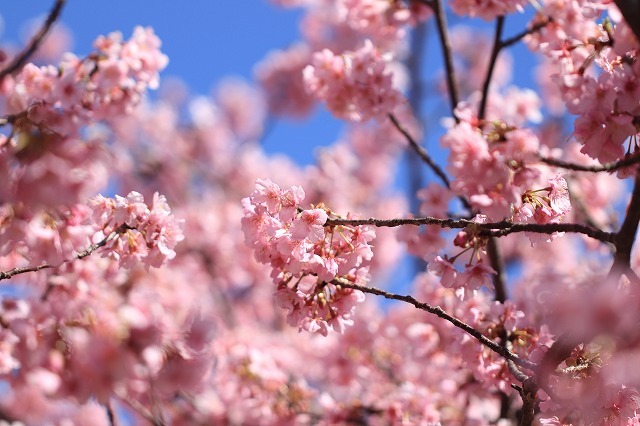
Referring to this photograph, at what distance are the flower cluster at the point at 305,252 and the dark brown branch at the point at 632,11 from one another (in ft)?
3.47

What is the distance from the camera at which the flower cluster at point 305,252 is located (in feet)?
7.20

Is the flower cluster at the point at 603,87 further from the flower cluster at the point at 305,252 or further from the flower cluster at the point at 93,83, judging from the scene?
the flower cluster at the point at 93,83

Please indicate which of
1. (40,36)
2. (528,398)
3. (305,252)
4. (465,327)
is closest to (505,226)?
(465,327)

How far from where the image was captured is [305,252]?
219 cm

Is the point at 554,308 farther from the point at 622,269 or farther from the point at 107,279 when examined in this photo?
the point at 107,279

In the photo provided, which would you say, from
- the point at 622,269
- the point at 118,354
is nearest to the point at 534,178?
the point at 622,269

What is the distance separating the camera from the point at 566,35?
2.85 m

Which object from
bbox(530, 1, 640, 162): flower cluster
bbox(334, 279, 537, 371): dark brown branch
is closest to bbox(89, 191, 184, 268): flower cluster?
bbox(334, 279, 537, 371): dark brown branch

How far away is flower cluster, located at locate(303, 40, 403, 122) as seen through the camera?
3.21 metres

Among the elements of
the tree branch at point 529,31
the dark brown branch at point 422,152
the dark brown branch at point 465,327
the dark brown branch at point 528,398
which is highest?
the tree branch at point 529,31

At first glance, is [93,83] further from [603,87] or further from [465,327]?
[603,87]

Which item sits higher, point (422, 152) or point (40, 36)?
point (422, 152)

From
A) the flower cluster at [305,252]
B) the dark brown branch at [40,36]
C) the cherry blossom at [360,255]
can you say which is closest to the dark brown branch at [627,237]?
the cherry blossom at [360,255]

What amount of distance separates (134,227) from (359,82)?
55.8 inches
